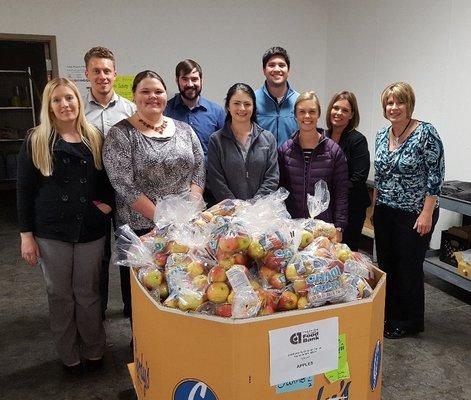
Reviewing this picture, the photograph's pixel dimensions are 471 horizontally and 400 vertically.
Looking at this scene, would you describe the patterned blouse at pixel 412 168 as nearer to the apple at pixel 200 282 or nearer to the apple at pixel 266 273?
the apple at pixel 266 273

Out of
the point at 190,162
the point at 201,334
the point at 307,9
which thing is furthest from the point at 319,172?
the point at 307,9

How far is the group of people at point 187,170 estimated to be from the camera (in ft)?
6.48

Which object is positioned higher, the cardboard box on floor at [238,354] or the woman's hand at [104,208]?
the woman's hand at [104,208]

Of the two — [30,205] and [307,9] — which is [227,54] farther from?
[30,205]

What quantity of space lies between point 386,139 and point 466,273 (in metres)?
1.25

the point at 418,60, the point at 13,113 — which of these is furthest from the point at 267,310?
the point at 13,113

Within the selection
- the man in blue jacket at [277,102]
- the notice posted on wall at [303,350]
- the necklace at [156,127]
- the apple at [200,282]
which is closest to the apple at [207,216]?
the apple at [200,282]

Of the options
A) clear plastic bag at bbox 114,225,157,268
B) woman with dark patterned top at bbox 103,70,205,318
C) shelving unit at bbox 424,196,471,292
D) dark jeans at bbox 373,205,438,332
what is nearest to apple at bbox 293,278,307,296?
clear plastic bag at bbox 114,225,157,268

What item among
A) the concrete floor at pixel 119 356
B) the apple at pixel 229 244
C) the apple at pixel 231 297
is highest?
the apple at pixel 229 244

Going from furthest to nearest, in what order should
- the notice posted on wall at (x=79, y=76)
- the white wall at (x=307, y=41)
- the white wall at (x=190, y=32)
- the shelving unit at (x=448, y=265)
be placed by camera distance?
1. the notice posted on wall at (x=79, y=76)
2. the white wall at (x=190, y=32)
3. the white wall at (x=307, y=41)
4. the shelving unit at (x=448, y=265)

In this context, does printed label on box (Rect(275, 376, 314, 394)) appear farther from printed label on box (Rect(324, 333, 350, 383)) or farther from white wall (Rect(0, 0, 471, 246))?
white wall (Rect(0, 0, 471, 246))

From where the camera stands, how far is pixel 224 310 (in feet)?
3.92

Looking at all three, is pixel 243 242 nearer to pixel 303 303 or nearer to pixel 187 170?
pixel 303 303

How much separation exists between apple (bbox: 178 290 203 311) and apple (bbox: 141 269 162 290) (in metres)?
0.16
